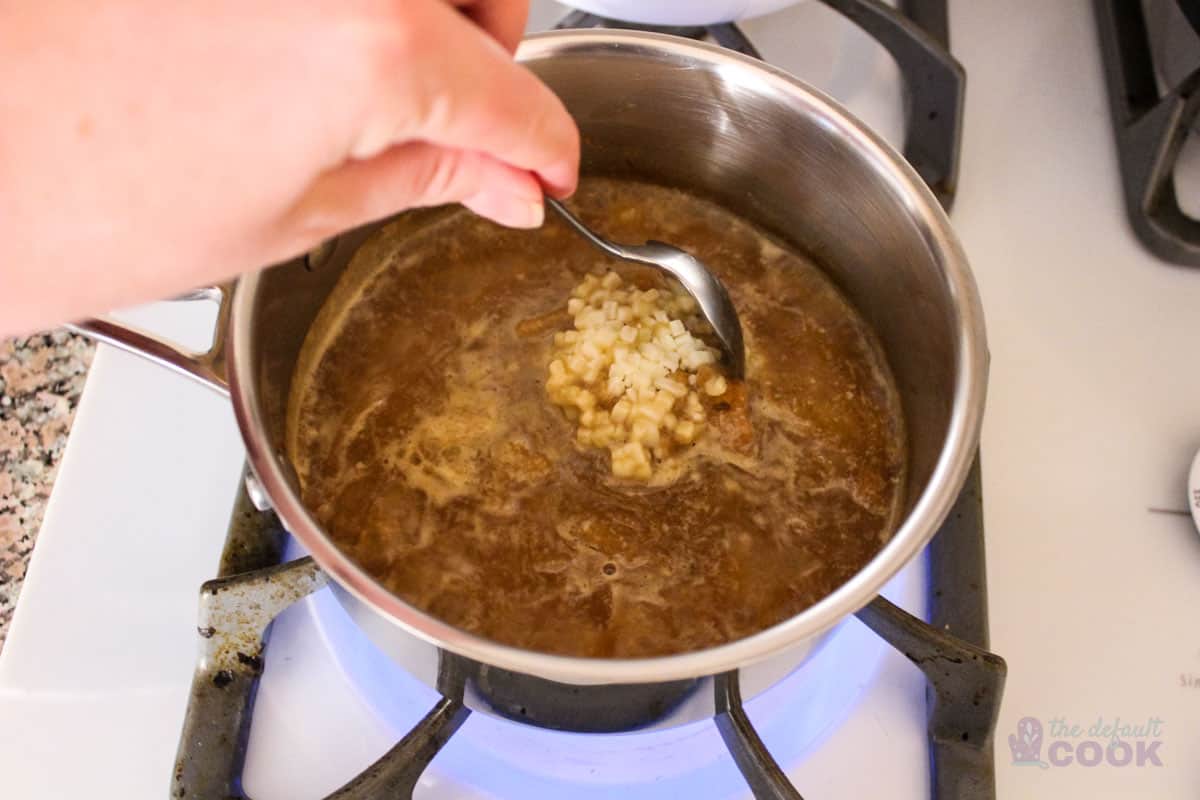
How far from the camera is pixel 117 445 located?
0.74 metres

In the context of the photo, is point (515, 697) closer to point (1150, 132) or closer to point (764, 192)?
point (764, 192)

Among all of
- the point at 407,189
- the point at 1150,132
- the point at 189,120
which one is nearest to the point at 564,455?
the point at 407,189

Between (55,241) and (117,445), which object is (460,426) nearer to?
(117,445)

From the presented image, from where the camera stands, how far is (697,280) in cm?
77

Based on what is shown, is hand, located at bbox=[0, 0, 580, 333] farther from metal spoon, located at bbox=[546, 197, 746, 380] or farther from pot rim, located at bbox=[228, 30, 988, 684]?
metal spoon, located at bbox=[546, 197, 746, 380]

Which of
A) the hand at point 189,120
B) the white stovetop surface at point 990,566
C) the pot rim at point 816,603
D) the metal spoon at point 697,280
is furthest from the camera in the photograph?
the metal spoon at point 697,280

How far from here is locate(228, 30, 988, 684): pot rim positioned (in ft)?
1.56

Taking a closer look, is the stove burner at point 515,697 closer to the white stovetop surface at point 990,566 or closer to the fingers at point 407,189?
the white stovetop surface at point 990,566

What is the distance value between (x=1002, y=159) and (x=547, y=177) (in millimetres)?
577

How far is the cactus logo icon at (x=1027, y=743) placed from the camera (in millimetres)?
657

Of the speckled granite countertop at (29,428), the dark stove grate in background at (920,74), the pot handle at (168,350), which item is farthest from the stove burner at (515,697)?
the dark stove grate in background at (920,74)

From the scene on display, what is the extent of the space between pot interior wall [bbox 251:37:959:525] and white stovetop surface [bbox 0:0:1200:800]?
101mm

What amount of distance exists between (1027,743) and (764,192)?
47 centimetres

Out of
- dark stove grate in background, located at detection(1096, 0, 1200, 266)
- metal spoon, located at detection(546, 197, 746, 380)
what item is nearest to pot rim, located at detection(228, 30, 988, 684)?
metal spoon, located at detection(546, 197, 746, 380)
